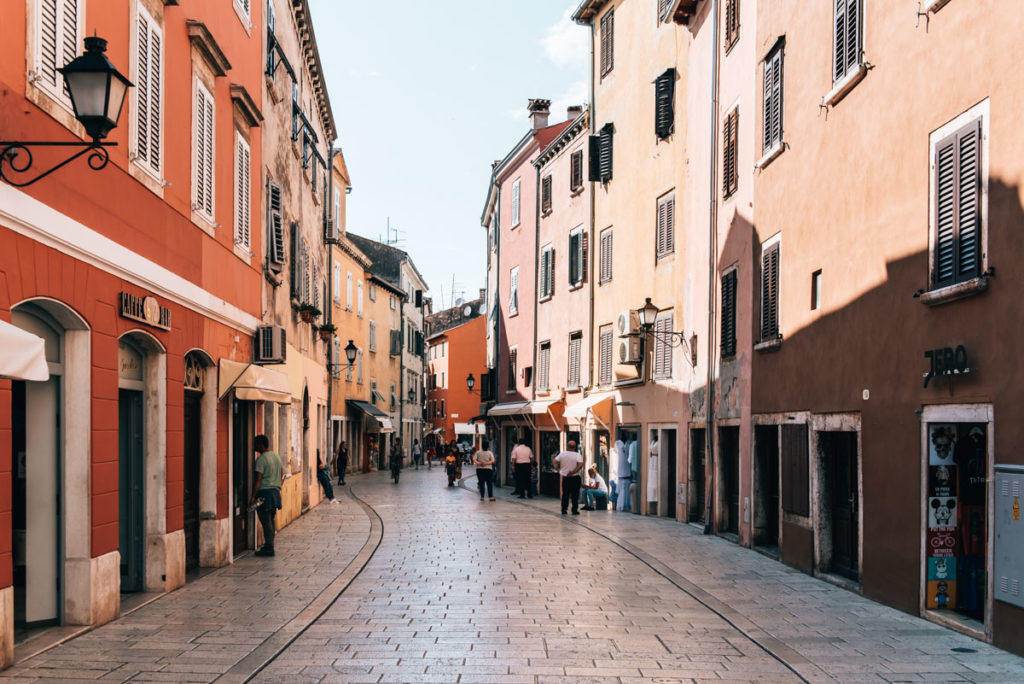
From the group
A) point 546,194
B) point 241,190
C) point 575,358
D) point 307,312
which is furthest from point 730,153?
point 546,194

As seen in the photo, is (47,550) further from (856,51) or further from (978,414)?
(856,51)

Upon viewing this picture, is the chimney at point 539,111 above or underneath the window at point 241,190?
above

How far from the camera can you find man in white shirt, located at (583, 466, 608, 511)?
1029 inches

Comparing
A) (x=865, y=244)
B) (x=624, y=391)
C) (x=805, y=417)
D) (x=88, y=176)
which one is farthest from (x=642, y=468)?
(x=88, y=176)

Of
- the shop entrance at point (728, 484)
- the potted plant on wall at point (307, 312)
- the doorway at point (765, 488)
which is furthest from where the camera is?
the potted plant on wall at point (307, 312)

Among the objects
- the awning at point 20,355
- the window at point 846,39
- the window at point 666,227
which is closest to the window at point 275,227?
the window at point 666,227

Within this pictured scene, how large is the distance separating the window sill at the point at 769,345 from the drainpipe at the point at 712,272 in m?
3.16

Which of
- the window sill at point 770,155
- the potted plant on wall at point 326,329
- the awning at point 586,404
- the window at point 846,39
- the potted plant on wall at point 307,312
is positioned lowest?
the awning at point 586,404

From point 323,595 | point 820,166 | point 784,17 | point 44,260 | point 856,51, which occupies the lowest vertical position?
point 323,595

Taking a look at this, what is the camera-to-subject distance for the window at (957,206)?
9.92 meters

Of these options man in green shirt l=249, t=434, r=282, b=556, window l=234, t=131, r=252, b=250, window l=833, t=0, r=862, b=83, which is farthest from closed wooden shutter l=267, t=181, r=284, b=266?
window l=833, t=0, r=862, b=83

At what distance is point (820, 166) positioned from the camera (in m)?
14.3

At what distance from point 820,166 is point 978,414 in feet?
17.6

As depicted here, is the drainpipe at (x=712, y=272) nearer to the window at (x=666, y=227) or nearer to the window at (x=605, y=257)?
the window at (x=666, y=227)
